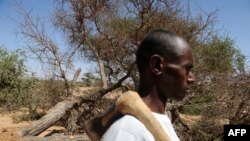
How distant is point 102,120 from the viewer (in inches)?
53.7

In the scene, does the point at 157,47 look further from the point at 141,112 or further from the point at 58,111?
the point at 58,111

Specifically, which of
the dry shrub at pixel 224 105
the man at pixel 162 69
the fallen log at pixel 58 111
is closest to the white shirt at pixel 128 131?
the man at pixel 162 69

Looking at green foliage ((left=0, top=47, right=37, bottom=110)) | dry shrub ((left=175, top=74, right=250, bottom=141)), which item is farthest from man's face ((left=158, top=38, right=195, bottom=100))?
green foliage ((left=0, top=47, right=37, bottom=110))

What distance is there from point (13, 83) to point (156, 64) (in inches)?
784

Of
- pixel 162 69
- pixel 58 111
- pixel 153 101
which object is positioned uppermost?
pixel 162 69

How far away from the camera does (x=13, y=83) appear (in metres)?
20.3

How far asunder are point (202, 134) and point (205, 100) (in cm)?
107

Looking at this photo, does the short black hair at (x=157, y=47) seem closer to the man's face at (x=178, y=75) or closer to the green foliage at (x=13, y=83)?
the man's face at (x=178, y=75)

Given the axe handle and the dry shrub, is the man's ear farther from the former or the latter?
the dry shrub

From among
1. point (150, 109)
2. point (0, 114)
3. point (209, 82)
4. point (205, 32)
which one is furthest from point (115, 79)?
point (150, 109)

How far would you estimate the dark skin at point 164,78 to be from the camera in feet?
4.58

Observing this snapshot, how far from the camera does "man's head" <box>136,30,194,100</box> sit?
1.40m

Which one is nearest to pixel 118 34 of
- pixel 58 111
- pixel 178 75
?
pixel 58 111

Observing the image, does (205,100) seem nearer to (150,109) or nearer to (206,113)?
(206,113)
